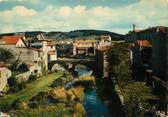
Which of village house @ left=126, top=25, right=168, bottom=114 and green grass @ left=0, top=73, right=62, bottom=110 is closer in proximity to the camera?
green grass @ left=0, top=73, right=62, bottom=110

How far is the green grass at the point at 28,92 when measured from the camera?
2811cm

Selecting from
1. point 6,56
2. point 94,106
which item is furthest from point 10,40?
point 94,106

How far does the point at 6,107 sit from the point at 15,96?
4386mm

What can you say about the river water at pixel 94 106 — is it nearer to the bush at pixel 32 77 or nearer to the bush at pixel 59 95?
the bush at pixel 59 95

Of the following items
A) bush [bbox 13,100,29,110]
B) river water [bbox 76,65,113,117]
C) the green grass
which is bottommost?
river water [bbox 76,65,113,117]

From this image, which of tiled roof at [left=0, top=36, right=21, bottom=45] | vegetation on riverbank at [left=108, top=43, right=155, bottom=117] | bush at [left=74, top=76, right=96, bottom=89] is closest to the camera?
vegetation on riverbank at [left=108, top=43, right=155, bottom=117]

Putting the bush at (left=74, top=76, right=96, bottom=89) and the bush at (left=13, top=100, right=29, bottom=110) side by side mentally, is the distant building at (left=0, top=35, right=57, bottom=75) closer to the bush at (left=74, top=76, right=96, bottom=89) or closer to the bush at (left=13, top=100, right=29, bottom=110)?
the bush at (left=74, top=76, right=96, bottom=89)

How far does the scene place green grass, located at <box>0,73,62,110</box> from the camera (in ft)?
92.2

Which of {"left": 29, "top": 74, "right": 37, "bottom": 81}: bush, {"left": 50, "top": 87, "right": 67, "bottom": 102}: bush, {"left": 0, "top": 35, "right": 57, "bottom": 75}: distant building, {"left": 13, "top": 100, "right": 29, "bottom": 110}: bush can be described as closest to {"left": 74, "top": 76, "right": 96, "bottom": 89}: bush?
{"left": 29, "top": 74, "right": 37, "bottom": 81}: bush

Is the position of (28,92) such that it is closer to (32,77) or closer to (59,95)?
(59,95)

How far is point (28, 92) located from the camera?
110 feet

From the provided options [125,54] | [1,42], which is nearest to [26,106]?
[125,54]

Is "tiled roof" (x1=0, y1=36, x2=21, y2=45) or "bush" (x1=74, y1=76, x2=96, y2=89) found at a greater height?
"tiled roof" (x1=0, y1=36, x2=21, y2=45)

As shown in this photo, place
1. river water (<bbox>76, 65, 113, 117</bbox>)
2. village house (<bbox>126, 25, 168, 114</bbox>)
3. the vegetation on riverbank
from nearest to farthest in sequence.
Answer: the vegetation on riverbank → river water (<bbox>76, 65, 113, 117</bbox>) → village house (<bbox>126, 25, 168, 114</bbox>)
